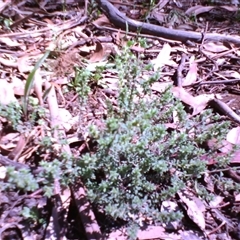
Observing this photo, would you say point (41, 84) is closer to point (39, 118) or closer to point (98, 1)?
point (39, 118)

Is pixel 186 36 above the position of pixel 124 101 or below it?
above

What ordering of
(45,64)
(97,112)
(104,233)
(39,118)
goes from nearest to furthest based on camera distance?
(104,233) < (39,118) < (97,112) < (45,64)

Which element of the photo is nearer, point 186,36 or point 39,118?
point 39,118

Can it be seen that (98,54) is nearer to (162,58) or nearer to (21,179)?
(162,58)

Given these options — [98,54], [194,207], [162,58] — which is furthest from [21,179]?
[162,58]

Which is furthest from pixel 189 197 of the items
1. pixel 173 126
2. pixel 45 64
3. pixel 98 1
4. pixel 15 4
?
pixel 15 4

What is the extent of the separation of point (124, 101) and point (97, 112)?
0.39m

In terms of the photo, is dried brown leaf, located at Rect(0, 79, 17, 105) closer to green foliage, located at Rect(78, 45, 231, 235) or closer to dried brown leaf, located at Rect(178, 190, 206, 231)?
green foliage, located at Rect(78, 45, 231, 235)

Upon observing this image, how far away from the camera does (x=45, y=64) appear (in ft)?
7.54

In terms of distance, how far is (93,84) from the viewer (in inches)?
88.3

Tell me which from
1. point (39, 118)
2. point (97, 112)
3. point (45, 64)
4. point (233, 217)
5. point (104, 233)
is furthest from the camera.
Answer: point (45, 64)

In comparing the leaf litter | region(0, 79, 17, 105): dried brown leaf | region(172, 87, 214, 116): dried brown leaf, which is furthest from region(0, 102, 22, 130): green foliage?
region(172, 87, 214, 116): dried brown leaf

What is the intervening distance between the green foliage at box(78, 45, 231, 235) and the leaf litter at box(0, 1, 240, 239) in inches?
3.9

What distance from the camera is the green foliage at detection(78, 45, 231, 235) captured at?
154 cm
